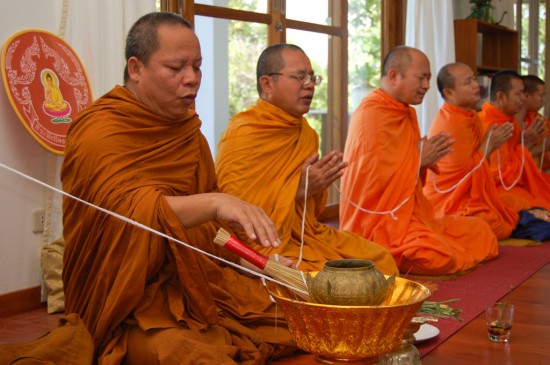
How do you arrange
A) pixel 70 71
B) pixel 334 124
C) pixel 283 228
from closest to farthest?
pixel 283 228 → pixel 70 71 → pixel 334 124

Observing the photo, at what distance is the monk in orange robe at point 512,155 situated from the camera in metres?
6.67

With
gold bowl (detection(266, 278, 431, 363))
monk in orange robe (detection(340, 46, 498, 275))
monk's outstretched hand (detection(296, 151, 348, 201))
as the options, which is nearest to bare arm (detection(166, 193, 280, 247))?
gold bowl (detection(266, 278, 431, 363))

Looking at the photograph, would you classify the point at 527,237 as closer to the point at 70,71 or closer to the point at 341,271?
the point at 70,71

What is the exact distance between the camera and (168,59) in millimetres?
2670

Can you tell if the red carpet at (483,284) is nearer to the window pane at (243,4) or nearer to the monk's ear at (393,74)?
the monk's ear at (393,74)

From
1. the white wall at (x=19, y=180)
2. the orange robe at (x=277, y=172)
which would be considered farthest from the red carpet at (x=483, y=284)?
the white wall at (x=19, y=180)

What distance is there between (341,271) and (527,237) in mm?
4278

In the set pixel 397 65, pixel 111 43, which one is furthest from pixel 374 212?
pixel 111 43

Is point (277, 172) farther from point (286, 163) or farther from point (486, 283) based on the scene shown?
point (486, 283)

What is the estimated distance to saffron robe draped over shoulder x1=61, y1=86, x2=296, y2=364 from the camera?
2.48 meters

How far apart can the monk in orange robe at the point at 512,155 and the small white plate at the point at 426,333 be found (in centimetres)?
361

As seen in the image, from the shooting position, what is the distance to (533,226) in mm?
5984

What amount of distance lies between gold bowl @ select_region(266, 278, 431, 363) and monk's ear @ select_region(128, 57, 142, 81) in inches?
41.1

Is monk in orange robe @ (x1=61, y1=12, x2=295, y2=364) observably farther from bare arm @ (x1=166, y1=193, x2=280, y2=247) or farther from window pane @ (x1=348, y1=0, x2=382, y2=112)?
window pane @ (x1=348, y1=0, x2=382, y2=112)
